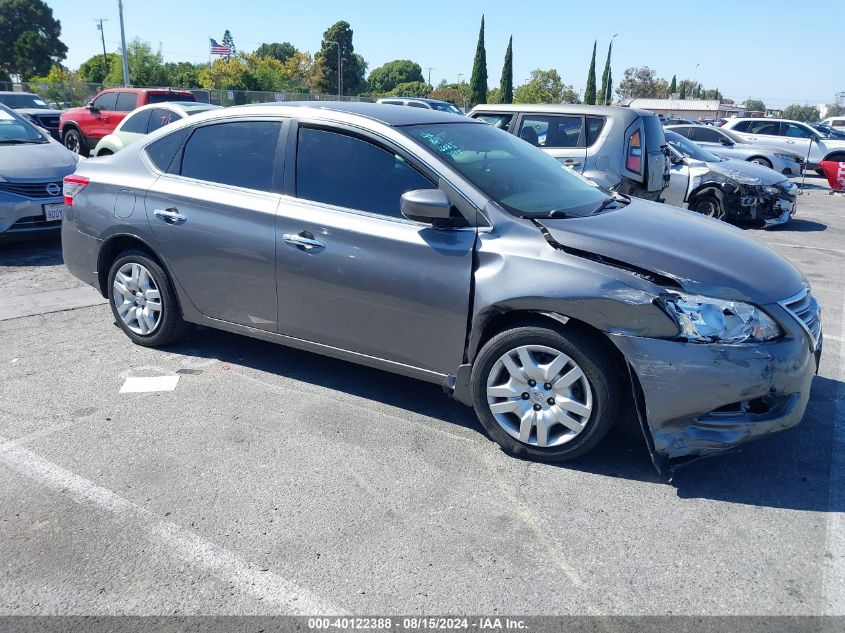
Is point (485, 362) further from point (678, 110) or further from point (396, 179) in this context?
point (678, 110)

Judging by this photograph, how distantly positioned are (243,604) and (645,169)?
7.38 meters

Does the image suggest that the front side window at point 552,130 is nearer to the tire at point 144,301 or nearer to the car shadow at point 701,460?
the car shadow at point 701,460

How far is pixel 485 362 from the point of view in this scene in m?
3.65

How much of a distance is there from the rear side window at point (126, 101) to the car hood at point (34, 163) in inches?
366

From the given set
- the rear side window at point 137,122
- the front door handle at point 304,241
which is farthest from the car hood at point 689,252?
the rear side window at point 137,122

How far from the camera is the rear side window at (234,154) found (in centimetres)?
445

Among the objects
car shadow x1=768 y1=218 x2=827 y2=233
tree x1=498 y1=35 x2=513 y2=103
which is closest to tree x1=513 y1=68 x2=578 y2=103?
tree x1=498 y1=35 x2=513 y2=103

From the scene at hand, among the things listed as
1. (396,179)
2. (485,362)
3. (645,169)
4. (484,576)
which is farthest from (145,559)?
(645,169)

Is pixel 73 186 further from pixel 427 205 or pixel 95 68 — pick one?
pixel 95 68

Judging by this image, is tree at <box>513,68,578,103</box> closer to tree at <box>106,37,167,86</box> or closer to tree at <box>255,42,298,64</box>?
tree at <box>106,37,167,86</box>

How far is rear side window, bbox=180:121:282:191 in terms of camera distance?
14.6 feet

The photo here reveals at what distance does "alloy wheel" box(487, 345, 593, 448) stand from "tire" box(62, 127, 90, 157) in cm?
1811

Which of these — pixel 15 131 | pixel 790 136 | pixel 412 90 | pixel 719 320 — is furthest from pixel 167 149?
pixel 412 90

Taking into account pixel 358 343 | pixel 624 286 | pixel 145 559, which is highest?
pixel 624 286
